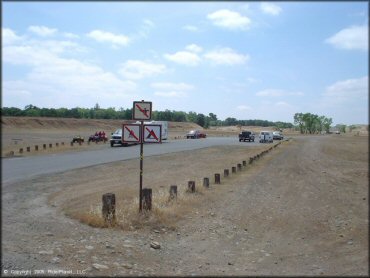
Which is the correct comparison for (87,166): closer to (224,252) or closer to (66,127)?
(224,252)

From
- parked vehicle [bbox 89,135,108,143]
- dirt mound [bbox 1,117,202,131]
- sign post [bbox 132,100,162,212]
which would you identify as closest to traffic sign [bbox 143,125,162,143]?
sign post [bbox 132,100,162,212]

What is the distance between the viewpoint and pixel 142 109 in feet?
36.0

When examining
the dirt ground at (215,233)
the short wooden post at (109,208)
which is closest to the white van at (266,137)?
the dirt ground at (215,233)

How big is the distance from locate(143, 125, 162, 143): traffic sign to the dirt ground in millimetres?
1903

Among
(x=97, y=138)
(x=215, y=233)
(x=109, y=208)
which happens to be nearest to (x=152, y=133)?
(x=109, y=208)

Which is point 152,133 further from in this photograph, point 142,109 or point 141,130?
point 142,109

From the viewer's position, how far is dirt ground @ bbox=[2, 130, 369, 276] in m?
6.75

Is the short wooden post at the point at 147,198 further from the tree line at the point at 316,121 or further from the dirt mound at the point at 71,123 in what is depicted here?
the dirt mound at the point at 71,123

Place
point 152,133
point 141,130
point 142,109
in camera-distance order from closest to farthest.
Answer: point 142,109, point 141,130, point 152,133

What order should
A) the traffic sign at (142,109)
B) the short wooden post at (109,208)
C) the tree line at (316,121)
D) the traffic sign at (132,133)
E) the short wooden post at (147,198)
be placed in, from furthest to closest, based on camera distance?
the traffic sign at (132,133) → the short wooden post at (147,198) → the traffic sign at (142,109) → the short wooden post at (109,208) → the tree line at (316,121)

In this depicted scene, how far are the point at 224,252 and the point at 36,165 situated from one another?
20.2m

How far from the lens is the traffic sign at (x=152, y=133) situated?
11781mm

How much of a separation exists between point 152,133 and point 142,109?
1117 mm

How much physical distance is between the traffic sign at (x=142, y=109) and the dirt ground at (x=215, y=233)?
2.44 m
